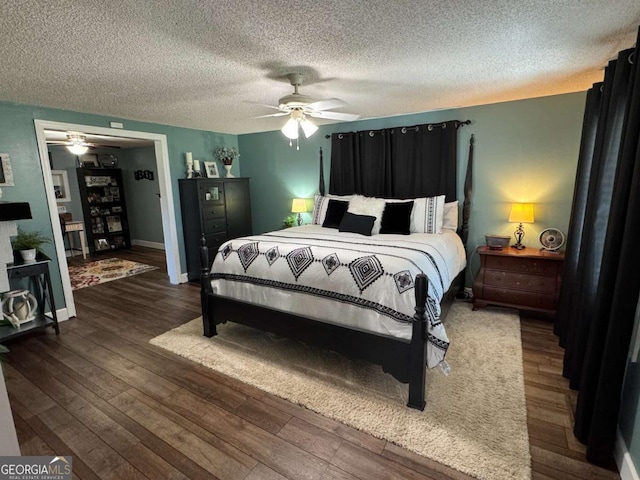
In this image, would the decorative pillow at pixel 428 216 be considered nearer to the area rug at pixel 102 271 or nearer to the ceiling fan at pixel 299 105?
the ceiling fan at pixel 299 105

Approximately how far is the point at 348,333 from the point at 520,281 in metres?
2.11

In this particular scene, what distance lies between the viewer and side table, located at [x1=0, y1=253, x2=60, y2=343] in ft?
9.43

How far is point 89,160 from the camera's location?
21.6 ft

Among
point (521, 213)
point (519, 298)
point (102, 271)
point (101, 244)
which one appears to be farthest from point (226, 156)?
point (519, 298)

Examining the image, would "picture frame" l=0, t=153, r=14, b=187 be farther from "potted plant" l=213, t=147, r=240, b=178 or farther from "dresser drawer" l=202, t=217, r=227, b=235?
"potted plant" l=213, t=147, r=240, b=178

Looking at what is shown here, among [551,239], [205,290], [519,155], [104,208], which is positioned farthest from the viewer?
[104,208]

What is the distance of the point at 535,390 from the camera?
2.16 metres

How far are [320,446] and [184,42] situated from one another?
8.13 ft

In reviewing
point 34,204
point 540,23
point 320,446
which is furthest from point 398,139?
point 34,204

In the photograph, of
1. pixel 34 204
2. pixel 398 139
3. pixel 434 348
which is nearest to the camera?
pixel 434 348

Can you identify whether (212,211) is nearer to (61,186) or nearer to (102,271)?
(102,271)

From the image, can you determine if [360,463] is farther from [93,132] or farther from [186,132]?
[186,132]

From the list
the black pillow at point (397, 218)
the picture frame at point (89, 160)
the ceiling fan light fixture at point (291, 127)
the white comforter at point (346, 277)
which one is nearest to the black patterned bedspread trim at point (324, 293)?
the white comforter at point (346, 277)

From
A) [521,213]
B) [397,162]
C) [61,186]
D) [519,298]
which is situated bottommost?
[519,298]
